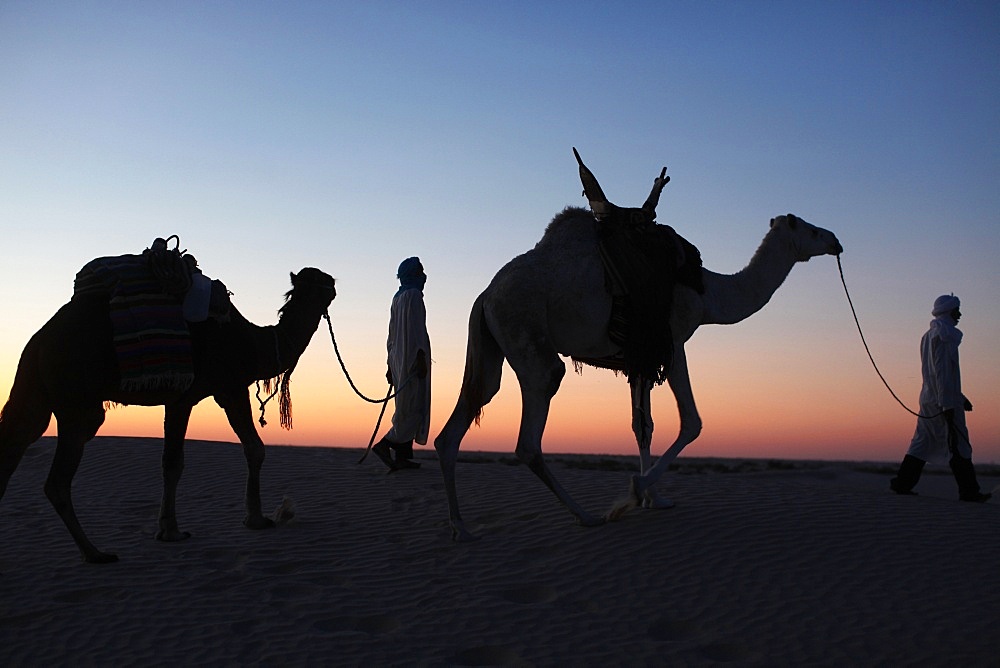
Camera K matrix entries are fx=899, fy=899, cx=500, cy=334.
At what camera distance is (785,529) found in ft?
25.6

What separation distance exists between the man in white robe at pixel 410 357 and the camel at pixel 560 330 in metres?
2.82

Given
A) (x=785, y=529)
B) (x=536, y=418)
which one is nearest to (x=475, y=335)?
(x=536, y=418)

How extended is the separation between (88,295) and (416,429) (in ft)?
15.7

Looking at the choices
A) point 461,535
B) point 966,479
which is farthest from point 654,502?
point 966,479

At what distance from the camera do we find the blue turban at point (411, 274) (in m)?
11.5

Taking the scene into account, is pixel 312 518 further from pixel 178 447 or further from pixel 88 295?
pixel 88 295

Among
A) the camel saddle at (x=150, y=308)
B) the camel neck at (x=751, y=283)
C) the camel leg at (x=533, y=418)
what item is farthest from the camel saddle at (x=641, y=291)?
the camel saddle at (x=150, y=308)

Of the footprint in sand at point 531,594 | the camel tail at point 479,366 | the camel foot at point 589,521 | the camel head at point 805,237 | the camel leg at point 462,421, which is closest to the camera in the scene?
the footprint in sand at point 531,594

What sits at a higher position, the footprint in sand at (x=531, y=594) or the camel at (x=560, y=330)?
the camel at (x=560, y=330)

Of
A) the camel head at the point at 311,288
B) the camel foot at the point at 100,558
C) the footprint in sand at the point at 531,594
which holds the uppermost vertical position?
the camel head at the point at 311,288

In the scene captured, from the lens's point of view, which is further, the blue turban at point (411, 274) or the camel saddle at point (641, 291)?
the blue turban at point (411, 274)

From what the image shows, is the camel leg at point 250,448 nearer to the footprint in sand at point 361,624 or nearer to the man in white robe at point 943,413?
the footprint in sand at point 361,624

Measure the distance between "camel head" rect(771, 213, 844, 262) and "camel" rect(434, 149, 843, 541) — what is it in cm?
81

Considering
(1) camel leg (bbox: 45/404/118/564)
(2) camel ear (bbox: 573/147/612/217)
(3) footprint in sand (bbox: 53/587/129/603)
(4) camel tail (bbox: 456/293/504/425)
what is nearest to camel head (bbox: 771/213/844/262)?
(2) camel ear (bbox: 573/147/612/217)
